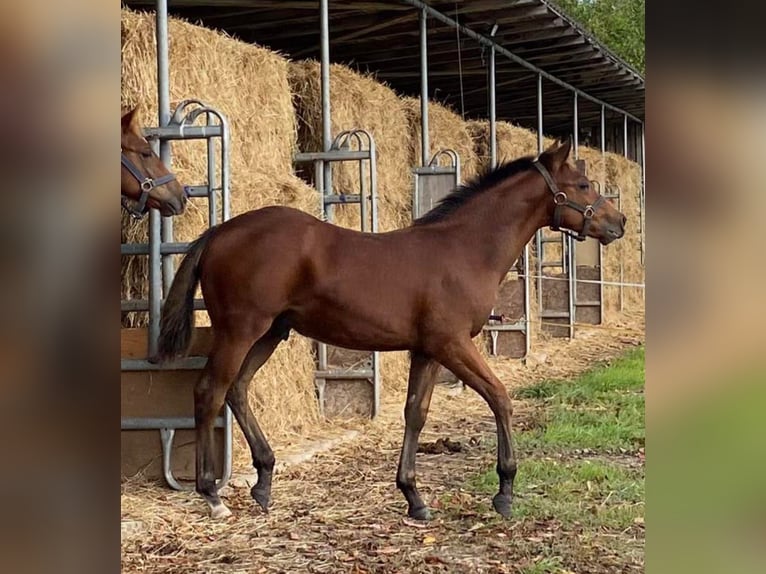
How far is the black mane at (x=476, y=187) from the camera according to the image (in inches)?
148

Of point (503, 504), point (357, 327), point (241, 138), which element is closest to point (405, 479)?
point (503, 504)

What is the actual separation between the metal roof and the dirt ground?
3913 mm

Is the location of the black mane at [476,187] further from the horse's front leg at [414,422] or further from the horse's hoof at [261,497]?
the horse's hoof at [261,497]

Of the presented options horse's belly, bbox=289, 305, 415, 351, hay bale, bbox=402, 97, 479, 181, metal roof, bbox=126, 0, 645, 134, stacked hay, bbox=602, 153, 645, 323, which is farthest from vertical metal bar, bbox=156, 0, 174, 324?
stacked hay, bbox=602, 153, 645, 323

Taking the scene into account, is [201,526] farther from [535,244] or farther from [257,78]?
[535,244]

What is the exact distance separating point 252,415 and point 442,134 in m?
5.09

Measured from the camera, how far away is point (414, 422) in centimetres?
380

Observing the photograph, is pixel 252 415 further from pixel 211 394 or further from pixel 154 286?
pixel 154 286

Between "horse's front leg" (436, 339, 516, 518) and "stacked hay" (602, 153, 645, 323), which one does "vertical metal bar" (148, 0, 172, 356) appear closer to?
"horse's front leg" (436, 339, 516, 518)

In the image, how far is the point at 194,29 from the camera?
482 centimetres

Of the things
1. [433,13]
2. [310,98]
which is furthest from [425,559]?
[433,13]

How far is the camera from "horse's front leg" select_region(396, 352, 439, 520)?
377cm
